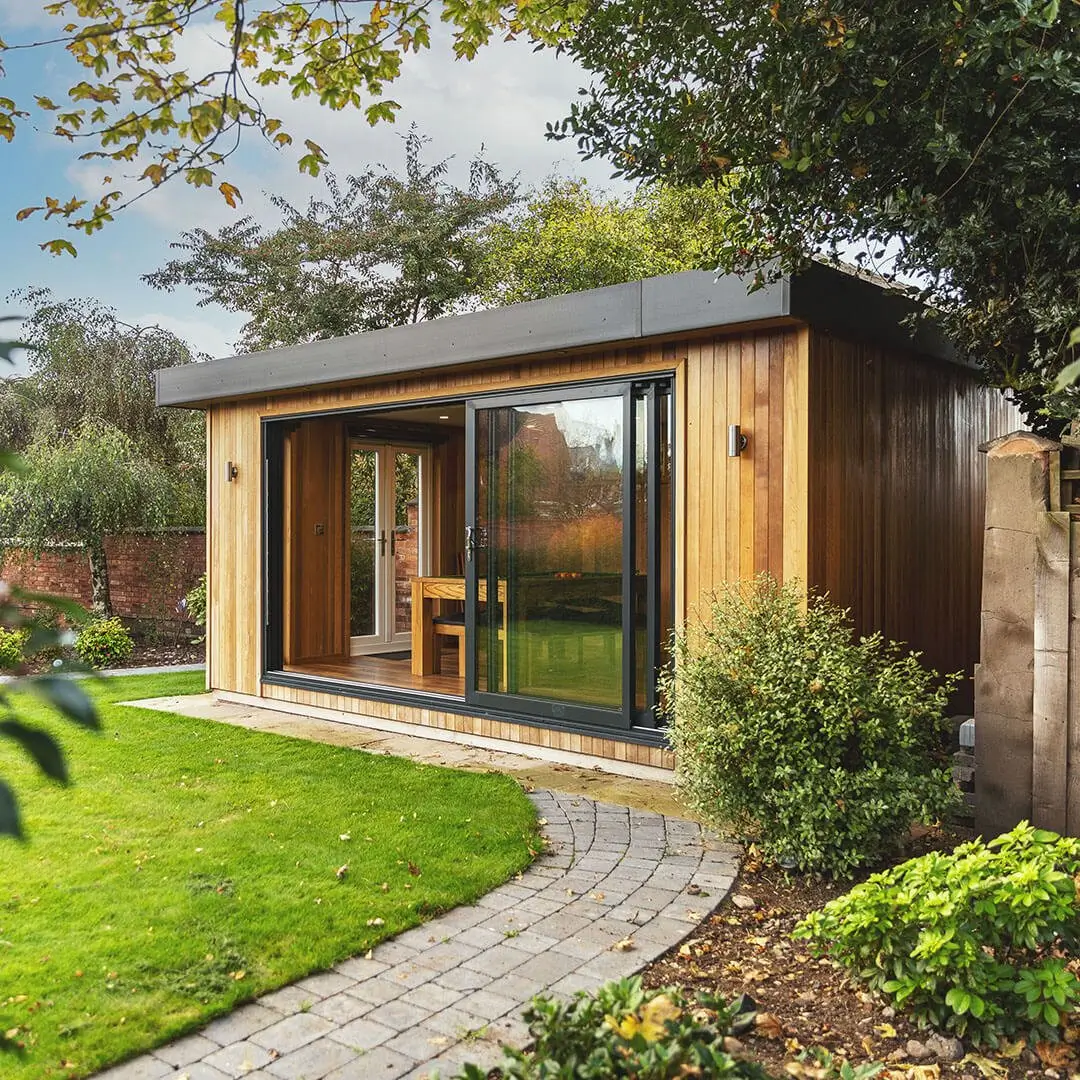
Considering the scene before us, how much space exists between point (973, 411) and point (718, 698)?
395 cm

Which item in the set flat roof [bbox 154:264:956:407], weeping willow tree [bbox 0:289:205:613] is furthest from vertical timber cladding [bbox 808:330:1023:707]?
weeping willow tree [bbox 0:289:205:613]

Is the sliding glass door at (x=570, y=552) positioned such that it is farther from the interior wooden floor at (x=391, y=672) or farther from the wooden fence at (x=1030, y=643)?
the wooden fence at (x=1030, y=643)

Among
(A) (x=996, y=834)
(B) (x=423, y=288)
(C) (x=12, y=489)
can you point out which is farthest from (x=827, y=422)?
(B) (x=423, y=288)

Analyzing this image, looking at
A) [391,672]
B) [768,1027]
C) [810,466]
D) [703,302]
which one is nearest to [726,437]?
[810,466]

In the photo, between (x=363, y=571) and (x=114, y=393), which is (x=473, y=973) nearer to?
(x=363, y=571)

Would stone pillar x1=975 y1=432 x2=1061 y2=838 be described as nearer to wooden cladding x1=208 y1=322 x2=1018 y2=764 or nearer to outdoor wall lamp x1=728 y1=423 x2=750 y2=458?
wooden cladding x1=208 y1=322 x2=1018 y2=764

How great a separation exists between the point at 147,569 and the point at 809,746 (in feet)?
34.5

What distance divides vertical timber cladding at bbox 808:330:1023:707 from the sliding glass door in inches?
35.0

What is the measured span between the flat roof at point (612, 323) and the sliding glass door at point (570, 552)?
0.37 m

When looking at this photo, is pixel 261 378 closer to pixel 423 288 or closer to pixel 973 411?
pixel 973 411

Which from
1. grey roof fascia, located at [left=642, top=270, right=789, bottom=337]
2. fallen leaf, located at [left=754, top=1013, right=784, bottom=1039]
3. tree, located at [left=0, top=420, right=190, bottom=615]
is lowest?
fallen leaf, located at [left=754, top=1013, right=784, bottom=1039]

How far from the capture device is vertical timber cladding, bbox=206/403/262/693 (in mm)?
7918

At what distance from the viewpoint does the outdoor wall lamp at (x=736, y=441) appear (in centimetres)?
505

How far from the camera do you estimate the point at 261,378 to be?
7.38 m
